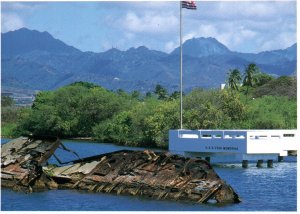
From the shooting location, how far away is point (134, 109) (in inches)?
4592

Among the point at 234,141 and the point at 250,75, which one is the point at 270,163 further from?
the point at 250,75

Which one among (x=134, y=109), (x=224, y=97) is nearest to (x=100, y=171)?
(x=224, y=97)

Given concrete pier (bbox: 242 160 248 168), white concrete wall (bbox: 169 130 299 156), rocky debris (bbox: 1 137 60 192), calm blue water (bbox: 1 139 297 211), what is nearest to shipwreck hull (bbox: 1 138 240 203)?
rocky debris (bbox: 1 137 60 192)

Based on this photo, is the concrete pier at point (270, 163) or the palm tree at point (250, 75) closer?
the concrete pier at point (270, 163)

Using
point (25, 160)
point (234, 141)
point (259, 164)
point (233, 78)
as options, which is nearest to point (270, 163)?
point (259, 164)

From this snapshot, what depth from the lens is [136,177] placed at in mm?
44156

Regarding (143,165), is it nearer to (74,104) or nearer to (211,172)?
(211,172)

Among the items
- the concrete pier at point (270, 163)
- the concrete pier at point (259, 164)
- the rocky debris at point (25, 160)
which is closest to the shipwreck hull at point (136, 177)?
the rocky debris at point (25, 160)

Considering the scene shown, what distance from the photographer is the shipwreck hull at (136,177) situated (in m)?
40.9

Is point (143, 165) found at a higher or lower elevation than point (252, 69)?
lower

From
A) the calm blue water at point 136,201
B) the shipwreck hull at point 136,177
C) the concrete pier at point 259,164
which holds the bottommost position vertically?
the calm blue water at point 136,201

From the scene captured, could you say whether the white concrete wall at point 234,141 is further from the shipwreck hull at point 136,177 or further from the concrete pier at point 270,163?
the shipwreck hull at point 136,177

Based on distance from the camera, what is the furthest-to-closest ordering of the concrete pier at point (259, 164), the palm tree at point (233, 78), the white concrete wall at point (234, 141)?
1. the palm tree at point (233, 78)
2. the concrete pier at point (259, 164)
3. the white concrete wall at point (234, 141)

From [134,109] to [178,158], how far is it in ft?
240
